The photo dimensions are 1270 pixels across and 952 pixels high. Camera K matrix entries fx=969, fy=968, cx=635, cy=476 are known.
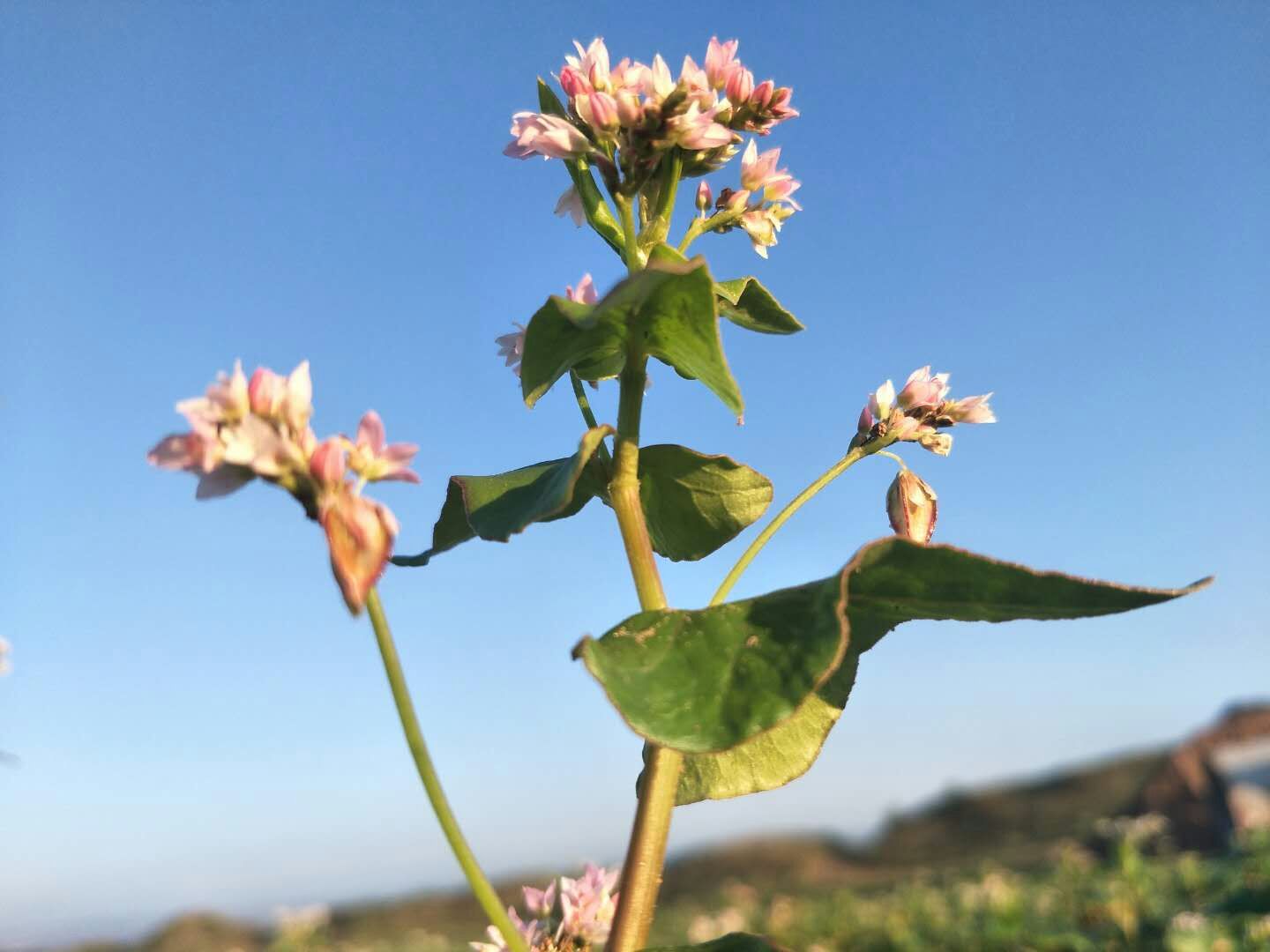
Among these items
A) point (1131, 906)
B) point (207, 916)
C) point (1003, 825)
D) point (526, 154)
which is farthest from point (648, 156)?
point (1003, 825)

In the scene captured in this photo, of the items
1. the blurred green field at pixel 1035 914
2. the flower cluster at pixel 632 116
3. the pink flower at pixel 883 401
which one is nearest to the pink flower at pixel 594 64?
the flower cluster at pixel 632 116

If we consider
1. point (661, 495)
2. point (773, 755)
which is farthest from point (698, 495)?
point (773, 755)

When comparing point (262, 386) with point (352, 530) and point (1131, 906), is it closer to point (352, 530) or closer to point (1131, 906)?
point (352, 530)

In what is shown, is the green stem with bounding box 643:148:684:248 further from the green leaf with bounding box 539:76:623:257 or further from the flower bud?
the flower bud

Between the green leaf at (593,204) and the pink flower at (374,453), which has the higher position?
the green leaf at (593,204)

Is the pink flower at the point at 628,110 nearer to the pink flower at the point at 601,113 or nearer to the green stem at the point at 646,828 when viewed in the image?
the pink flower at the point at 601,113

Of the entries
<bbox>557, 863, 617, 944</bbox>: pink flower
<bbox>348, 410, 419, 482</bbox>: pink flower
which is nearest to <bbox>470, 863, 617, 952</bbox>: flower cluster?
<bbox>557, 863, 617, 944</bbox>: pink flower
